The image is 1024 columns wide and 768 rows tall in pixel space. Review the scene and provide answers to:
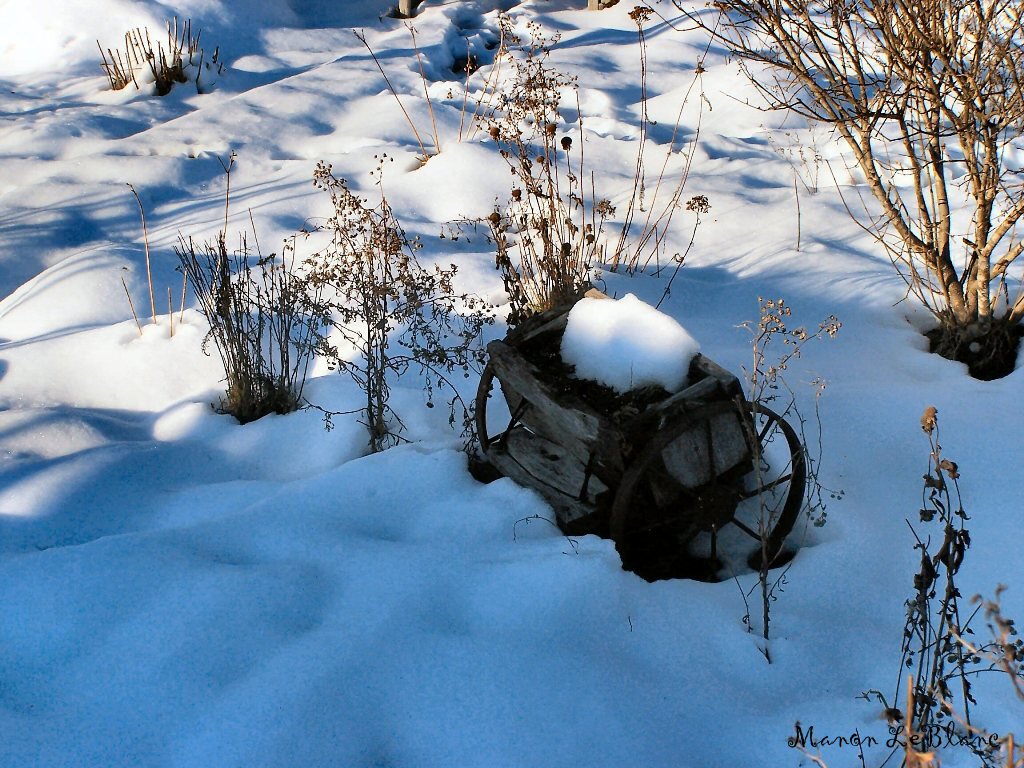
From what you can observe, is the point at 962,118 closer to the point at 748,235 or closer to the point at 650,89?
the point at 748,235

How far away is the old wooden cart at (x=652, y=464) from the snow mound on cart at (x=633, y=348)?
54mm

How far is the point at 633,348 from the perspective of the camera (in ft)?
8.06

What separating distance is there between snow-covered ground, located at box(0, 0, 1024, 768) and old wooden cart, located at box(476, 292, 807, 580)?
4.7 inches

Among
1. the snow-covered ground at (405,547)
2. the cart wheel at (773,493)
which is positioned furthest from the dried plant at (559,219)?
the cart wheel at (773,493)

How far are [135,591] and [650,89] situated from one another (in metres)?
6.11

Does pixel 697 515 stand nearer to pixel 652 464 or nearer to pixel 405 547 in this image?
pixel 652 464

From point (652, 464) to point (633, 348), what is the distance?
1.20 feet

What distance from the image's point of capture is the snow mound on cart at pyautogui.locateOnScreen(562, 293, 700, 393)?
2432 mm

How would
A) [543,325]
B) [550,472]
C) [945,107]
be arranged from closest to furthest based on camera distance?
[550,472] → [543,325] → [945,107]

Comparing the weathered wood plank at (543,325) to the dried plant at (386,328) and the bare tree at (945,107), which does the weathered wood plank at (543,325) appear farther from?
the bare tree at (945,107)

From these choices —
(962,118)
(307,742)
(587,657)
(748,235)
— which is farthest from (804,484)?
(748,235)

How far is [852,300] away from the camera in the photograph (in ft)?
12.4

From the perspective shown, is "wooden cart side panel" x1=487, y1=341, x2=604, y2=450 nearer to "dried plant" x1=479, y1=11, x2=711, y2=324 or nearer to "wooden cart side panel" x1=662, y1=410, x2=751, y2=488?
"wooden cart side panel" x1=662, y1=410, x2=751, y2=488

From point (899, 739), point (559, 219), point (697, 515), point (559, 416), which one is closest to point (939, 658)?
point (899, 739)
